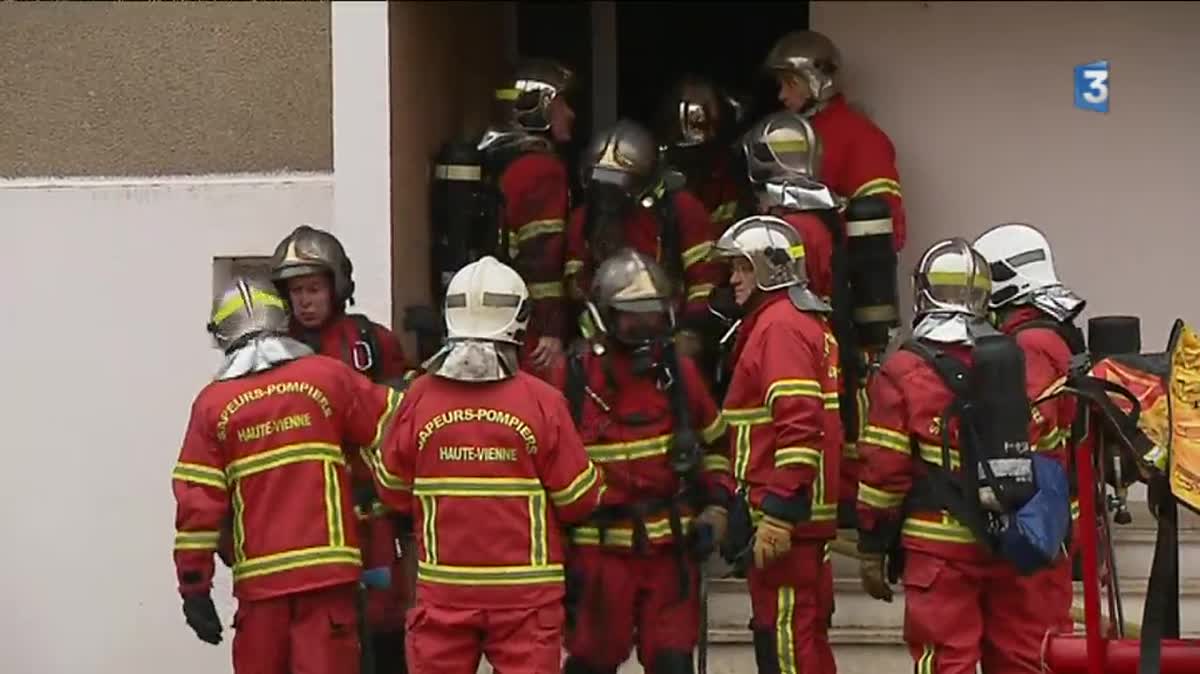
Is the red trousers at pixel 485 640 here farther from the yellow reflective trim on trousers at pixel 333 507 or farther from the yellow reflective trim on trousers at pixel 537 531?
the yellow reflective trim on trousers at pixel 333 507

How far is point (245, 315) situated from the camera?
5.96 meters

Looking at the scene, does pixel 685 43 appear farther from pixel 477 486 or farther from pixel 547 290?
pixel 477 486

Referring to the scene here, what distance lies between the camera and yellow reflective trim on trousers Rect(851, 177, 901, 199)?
7.66 m

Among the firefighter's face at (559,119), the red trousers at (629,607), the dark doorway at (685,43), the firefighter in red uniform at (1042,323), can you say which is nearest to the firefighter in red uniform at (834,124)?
the firefighter's face at (559,119)

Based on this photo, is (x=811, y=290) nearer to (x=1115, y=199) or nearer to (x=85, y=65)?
(x=1115, y=199)

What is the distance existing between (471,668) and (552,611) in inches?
11.9

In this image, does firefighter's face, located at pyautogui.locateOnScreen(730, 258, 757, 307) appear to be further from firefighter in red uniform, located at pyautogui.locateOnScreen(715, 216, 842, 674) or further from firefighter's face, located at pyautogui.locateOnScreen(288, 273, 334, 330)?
firefighter's face, located at pyautogui.locateOnScreen(288, 273, 334, 330)

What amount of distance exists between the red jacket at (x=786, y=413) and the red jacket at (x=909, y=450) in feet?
0.74

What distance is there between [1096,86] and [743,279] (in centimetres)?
267

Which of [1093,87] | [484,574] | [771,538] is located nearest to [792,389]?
[771,538]

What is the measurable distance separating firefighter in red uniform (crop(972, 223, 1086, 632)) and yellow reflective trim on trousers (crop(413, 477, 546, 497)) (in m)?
1.72

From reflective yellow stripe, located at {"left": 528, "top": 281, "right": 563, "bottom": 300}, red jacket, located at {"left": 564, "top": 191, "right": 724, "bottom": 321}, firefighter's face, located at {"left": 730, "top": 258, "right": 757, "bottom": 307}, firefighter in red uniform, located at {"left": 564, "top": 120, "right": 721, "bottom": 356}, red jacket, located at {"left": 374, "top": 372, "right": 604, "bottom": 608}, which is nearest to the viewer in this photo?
red jacket, located at {"left": 374, "top": 372, "right": 604, "bottom": 608}

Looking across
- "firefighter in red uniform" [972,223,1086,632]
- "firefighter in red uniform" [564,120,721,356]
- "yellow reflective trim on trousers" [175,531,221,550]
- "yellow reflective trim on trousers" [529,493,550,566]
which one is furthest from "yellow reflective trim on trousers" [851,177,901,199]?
"yellow reflective trim on trousers" [175,531,221,550]

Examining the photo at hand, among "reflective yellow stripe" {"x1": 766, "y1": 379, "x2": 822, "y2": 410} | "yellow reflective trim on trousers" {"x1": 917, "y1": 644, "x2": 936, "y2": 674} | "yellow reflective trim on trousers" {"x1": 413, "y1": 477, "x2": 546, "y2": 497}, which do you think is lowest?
"yellow reflective trim on trousers" {"x1": 917, "y1": 644, "x2": 936, "y2": 674}
